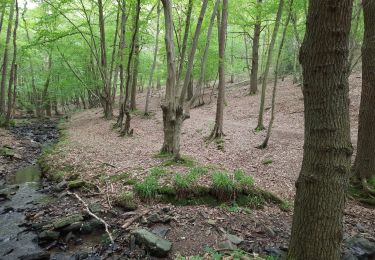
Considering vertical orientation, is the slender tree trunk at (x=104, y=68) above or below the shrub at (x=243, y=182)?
above

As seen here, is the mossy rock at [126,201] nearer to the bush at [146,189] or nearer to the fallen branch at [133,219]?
the bush at [146,189]

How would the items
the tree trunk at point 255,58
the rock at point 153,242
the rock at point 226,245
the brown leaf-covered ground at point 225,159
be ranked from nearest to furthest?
the rock at point 226,245, the rock at point 153,242, the brown leaf-covered ground at point 225,159, the tree trunk at point 255,58

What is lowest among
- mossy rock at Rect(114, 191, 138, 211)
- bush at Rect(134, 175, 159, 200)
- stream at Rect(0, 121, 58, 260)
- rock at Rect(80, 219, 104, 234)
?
stream at Rect(0, 121, 58, 260)

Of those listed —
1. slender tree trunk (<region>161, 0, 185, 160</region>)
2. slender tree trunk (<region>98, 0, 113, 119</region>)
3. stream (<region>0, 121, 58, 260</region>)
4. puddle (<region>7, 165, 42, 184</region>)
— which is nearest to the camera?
stream (<region>0, 121, 58, 260</region>)

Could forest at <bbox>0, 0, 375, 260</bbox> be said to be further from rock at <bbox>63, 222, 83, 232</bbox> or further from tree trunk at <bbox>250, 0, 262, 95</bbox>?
tree trunk at <bbox>250, 0, 262, 95</bbox>

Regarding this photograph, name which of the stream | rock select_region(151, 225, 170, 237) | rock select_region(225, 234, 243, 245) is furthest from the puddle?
rock select_region(225, 234, 243, 245)

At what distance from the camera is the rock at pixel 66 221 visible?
563 cm

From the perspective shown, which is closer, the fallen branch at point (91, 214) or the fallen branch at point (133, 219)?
the fallen branch at point (91, 214)

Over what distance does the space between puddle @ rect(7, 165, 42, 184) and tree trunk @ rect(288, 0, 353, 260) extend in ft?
28.0

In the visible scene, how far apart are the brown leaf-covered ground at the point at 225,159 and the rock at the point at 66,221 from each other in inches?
30.9

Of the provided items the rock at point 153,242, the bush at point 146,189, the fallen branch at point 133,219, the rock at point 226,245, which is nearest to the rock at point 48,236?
the fallen branch at point 133,219

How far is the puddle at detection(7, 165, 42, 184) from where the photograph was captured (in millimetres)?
9188

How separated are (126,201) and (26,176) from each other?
523 cm

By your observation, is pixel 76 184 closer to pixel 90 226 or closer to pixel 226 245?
pixel 90 226
